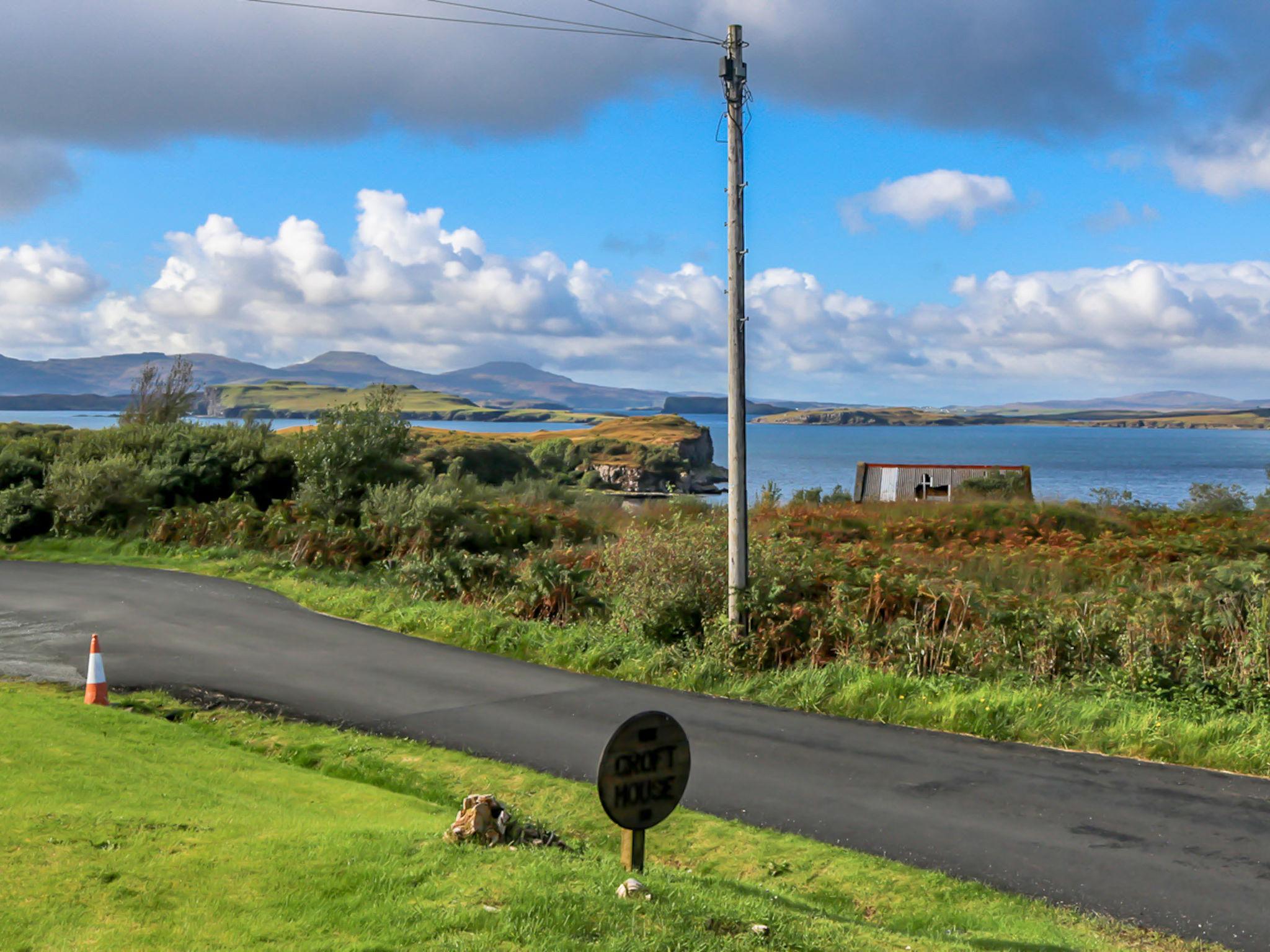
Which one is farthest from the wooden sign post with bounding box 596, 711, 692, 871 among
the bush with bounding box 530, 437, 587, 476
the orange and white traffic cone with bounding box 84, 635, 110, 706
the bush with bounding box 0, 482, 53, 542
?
the bush with bounding box 530, 437, 587, 476

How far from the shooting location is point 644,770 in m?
5.68

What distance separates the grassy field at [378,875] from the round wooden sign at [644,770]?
375mm

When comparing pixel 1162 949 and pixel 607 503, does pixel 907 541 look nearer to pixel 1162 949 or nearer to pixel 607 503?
pixel 607 503

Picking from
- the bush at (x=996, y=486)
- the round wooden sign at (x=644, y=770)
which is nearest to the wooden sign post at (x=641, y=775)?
the round wooden sign at (x=644, y=770)

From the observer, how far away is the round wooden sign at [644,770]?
5.48m

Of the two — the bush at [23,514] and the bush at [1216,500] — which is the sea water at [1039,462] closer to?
the bush at [23,514]

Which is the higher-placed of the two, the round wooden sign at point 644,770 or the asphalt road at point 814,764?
the round wooden sign at point 644,770

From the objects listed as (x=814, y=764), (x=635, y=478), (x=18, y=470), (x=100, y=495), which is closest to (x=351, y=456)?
(x=100, y=495)

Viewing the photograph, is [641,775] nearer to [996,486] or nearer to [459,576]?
[459,576]

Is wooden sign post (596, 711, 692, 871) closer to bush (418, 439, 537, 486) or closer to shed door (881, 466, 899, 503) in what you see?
shed door (881, 466, 899, 503)

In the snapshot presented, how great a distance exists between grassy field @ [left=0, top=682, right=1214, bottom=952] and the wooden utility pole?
573cm

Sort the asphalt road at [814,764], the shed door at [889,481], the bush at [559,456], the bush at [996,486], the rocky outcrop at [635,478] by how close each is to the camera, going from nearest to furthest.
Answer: the asphalt road at [814,764] < the bush at [996,486] < the shed door at [889,481] < the rocky outcrop at [635,478] < the bush at [559,456]

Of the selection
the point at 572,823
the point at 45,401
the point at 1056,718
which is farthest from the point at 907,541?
the point at 45,401

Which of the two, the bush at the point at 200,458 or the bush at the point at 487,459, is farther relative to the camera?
the bush at the point at 487,459
